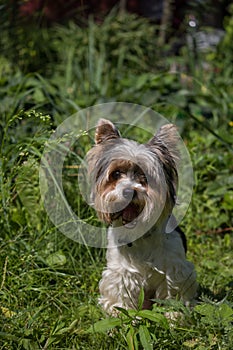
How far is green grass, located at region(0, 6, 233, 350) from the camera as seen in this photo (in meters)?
2.95

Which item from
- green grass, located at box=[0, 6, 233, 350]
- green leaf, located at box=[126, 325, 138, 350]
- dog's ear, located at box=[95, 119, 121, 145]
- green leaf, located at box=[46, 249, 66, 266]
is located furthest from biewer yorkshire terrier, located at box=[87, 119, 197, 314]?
green leaf, located at box=[126, 325, 138, 350]

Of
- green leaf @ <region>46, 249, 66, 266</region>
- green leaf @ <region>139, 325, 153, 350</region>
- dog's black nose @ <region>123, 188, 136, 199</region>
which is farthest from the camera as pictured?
green leaf @ <region>46, 249, 66, 266</region>

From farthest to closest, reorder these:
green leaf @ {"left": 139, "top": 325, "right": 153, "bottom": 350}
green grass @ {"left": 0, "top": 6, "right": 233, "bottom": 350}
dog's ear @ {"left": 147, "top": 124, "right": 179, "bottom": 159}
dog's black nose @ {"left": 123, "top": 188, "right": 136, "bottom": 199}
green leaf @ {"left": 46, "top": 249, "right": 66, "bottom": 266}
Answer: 1. green leaf @ {"left": 46, "top": 249, "right": 66, "bottom": 266}
2. dog's ear @ {"left": 147, "top": 124, "right": 179, "bottom": 159}
3. dog's black nose @ {"left": 123, "top": 188, "right": 136, "bottom": 199}
4. green grass @ {"left": 0, "top": 6, "right": 233, "bottom": 350}
5. green leaf @ {"left": 139, "top": 325, "right": 153, "bottom": 350}

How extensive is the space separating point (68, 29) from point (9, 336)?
524cm

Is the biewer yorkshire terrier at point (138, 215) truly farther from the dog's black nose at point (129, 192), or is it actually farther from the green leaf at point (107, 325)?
the green leaf at point (107, 325)

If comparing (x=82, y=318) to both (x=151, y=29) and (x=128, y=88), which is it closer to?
(x=128, y=88)

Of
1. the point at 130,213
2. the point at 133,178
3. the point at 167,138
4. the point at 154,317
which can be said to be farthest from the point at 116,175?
the point at 154,317

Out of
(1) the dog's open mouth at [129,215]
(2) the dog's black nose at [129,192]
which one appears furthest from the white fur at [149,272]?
(2) the dog's black nose at [129,192]

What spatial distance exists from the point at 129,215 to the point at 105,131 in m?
0.45

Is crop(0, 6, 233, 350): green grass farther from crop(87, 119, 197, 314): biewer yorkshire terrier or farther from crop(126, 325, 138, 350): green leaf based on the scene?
crop(87, 119, 197, 314): biewer yorkshire terrier

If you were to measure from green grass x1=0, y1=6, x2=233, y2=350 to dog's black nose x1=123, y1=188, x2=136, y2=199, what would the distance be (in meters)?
0.56

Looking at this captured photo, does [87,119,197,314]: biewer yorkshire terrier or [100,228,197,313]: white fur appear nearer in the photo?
[87,119,197,314]: biewer yorkshire terrier

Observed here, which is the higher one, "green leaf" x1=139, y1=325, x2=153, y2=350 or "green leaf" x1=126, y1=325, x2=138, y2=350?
"green leaf" x1=139, y1=325, x2=153, y2=350

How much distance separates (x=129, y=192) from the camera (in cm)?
308
